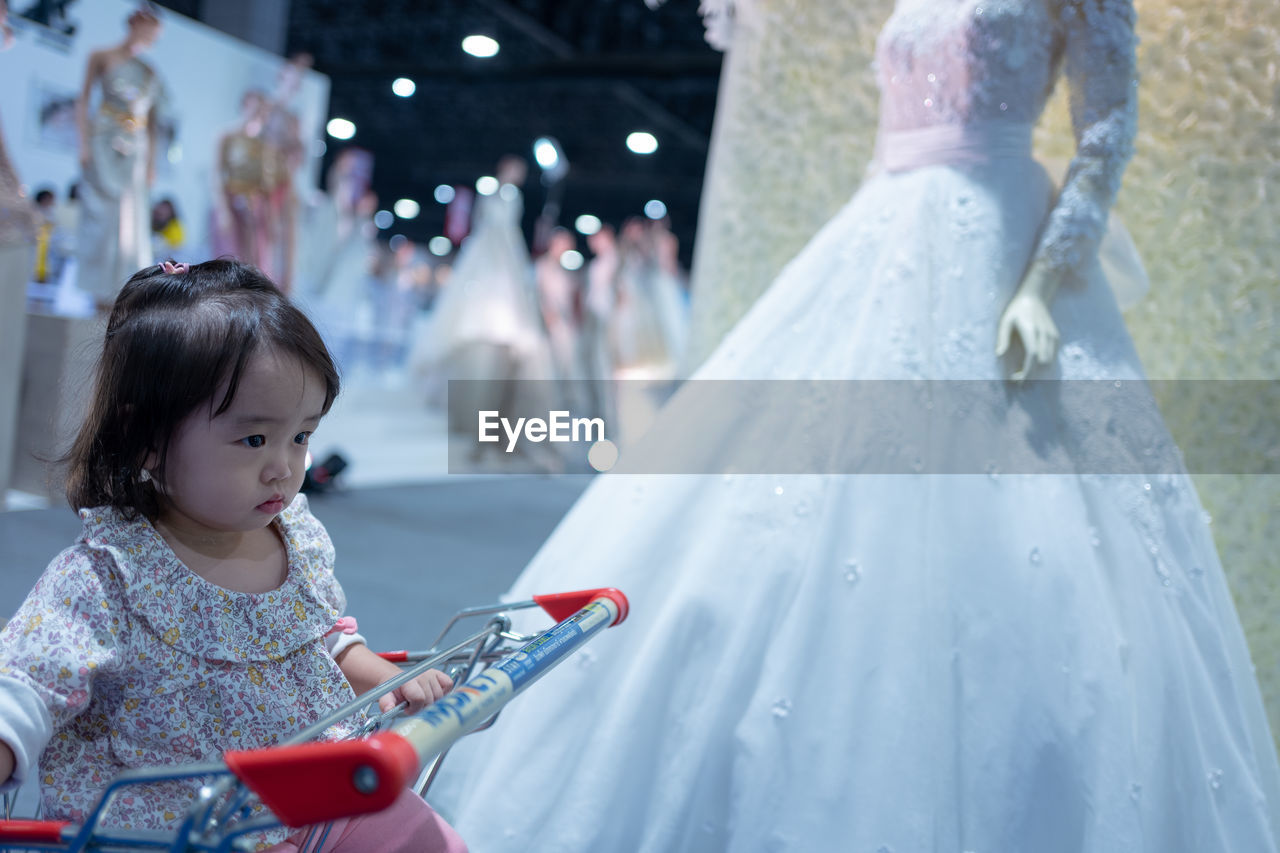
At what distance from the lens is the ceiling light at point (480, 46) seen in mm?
10367

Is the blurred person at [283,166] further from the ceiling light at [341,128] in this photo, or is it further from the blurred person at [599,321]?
the ceiling light at [341,128]

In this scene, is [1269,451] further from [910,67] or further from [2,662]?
[2,662]

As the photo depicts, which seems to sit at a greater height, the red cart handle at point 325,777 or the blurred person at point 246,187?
the blurred person at point 246,187

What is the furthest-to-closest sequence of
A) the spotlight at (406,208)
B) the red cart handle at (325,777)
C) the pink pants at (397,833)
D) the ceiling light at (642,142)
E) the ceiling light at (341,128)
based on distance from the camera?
the spotlight at (406,208)
the ceiling light at (642,142)
the ceiling light at (341,128)
the pink pants at (397,833)
the red cart handle at (325,777)

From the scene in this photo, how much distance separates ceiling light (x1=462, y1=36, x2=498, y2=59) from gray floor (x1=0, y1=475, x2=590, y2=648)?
6.21 m

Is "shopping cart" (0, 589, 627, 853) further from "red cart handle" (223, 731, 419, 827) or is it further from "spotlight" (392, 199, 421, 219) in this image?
"spotlight" (392, 199, 421, 219)

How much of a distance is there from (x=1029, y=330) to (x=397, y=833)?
3.68 feet

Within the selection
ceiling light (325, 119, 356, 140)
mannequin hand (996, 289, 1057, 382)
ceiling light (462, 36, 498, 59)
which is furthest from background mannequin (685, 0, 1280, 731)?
ceiling light (325, 119, 356, 140)

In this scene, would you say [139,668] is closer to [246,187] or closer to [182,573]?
[182,573]

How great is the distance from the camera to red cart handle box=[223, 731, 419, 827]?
542 mm

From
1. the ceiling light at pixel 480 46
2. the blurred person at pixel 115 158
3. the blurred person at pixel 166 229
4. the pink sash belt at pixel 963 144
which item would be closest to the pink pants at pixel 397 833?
the pink sash belt at pixel 963 144

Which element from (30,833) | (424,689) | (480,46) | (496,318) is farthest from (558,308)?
(30,833)

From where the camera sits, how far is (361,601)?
2.89 metres

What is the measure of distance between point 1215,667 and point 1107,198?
0.74 m
